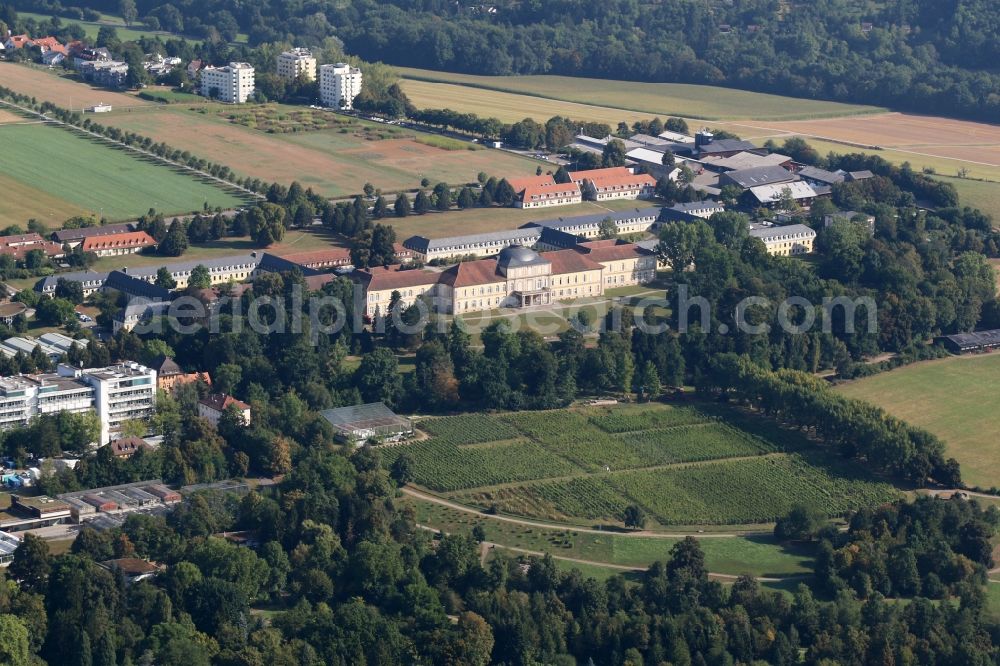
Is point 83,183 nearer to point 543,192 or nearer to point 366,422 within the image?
point 543,192

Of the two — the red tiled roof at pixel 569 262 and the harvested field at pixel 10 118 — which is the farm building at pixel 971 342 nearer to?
the red tiled roof at pixel 569 262

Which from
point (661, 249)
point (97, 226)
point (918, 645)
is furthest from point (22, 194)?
point (918, 645)

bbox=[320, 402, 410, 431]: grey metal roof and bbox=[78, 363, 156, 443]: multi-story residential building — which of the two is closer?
bbox=[78, 363, 156, 443]: multi-story residential building

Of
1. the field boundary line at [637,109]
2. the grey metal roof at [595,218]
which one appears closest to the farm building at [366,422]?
the grey metal roof at [595,218]

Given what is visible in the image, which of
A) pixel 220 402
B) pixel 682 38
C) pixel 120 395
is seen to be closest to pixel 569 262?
pixel 220 402

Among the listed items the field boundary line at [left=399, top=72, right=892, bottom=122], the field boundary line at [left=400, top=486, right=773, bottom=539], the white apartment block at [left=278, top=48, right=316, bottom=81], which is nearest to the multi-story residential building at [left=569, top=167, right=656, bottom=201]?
the field boundary line at [left=399, top=72, right=892, bottom=122]

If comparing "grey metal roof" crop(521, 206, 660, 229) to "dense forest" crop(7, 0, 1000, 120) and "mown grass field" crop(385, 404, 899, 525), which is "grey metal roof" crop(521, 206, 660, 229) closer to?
"mown grass field" crop(385, 404, 899, 525)
